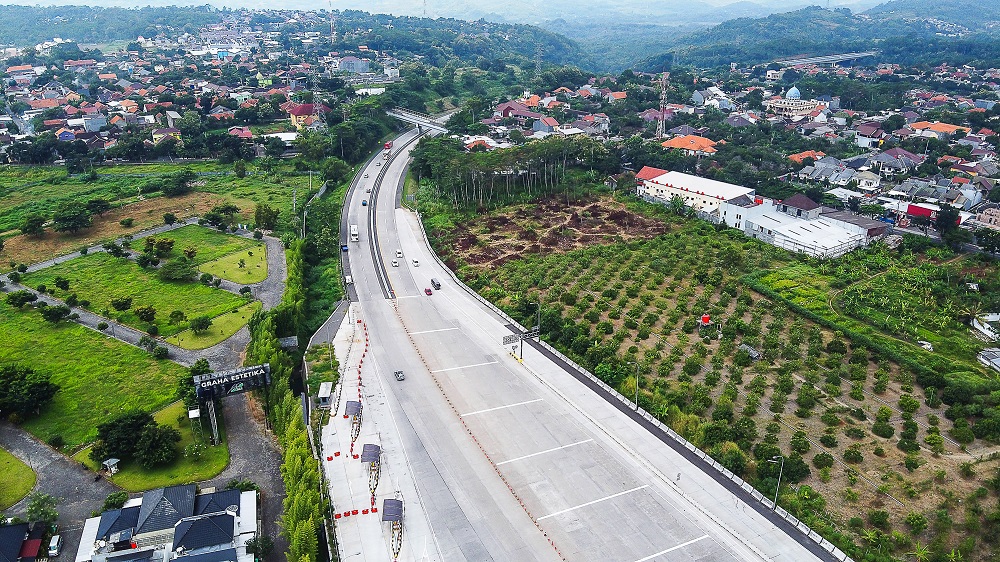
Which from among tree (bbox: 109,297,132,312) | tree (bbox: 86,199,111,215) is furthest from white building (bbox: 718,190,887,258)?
tree (bbox: 86,199,111,215)

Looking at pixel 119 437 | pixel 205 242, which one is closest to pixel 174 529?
pixel 119 437

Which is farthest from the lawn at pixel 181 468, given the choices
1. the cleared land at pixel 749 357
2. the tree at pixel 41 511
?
the cleared land at pixel 749 357

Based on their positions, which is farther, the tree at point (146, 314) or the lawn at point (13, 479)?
the tree at point (146, 314)

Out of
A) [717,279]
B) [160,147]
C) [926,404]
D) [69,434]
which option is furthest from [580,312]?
[160,147]

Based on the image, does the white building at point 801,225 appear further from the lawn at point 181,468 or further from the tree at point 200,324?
the lawn at point 181,468

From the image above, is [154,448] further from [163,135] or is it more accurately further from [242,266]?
[163,135]

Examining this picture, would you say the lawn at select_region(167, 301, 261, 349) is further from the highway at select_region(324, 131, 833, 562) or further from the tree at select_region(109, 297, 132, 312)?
the highway at select_region(324, 131, 833, 562)
